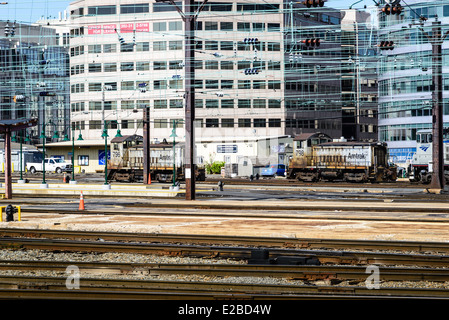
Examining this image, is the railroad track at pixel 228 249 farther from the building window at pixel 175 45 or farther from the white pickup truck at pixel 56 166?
the building window at pixel 175 45

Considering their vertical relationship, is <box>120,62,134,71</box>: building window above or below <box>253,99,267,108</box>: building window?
above

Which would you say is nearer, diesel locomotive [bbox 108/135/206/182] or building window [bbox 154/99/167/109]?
diesel locomotive [bbox 108/135/206/182]

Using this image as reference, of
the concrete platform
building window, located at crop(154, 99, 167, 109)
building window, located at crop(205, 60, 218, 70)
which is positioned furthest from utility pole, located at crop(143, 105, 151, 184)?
building window, located at crop(154, 99, 167, 109)

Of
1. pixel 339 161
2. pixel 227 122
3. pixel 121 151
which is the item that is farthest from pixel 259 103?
pixel 339 161

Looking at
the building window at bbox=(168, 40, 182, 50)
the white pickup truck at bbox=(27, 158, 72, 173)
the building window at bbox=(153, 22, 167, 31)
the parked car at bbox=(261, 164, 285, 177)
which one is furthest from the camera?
the building window at bbox=(153, 22, 167, 31)

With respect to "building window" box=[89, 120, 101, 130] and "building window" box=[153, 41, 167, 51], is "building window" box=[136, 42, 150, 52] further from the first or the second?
"building window" box=[89, 120, 101, 130]

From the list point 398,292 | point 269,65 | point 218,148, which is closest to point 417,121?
point 269,65

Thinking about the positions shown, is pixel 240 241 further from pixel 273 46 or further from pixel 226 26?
pixel 226 26

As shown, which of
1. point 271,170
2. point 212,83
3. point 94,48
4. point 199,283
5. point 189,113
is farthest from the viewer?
point 94,48

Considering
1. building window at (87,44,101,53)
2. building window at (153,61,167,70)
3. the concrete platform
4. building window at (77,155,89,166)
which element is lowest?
the concrete platform

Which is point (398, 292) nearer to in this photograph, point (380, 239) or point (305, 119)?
point (380, 239)

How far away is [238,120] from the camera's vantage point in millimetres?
90438
